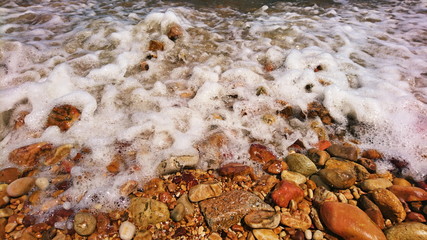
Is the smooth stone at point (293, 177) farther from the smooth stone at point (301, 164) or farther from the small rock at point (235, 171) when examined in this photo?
the small rock at point (235, 171)

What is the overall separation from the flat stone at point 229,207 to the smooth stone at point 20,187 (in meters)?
1.61

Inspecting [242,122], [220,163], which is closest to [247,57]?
[242,122]

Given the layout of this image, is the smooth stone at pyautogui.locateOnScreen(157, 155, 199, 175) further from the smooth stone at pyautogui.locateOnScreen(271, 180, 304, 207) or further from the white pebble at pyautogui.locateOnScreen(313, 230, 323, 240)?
the white pebble at pyautogui.locateOnScreen(313, 230, 323, 240)

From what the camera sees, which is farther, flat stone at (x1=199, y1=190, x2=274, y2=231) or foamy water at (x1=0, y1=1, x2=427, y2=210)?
foamy water at (x1=0, y1=1, x2=427, y2=210)

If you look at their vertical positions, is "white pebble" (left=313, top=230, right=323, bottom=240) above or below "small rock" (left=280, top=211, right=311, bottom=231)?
below

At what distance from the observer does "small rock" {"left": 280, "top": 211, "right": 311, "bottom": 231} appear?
6.42 feet

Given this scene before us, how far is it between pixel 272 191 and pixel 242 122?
41.2 inches

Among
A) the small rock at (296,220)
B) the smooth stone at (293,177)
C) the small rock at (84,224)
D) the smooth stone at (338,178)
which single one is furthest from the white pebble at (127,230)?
the smooth stone at (338,178)

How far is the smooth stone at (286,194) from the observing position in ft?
6.96

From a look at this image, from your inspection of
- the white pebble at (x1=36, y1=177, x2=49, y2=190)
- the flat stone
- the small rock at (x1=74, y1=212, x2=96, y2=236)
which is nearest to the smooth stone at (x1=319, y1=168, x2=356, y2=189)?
the flat stone

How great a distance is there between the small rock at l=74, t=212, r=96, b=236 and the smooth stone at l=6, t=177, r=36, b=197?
0.63 meters

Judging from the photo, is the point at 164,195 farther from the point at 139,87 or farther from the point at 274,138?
the point at 139,87

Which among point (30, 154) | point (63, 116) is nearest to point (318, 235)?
point (30, 154)

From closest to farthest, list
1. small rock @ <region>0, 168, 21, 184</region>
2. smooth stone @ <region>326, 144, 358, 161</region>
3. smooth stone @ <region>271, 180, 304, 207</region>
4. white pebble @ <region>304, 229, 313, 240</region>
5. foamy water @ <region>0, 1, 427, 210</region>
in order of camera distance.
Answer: white pebble @ <region>304, 229, 313, 240</region> → smooth stone @ <region>271, 180, 304, 207</region> → small rock @ <region>0, 168, 21, 184</region> → smooth stone @ <region>326, 144, 358, 161</region> → foamy water @ <region>0, 1, 427, 210</region>
